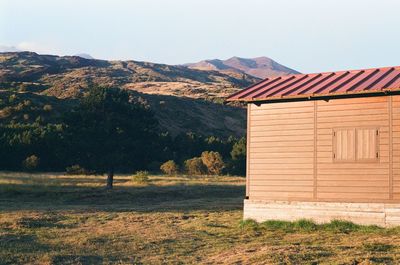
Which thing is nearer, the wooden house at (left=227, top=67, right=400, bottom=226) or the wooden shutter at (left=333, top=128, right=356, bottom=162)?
the wooden house at (left=227, top=67, right=400, bottom=226)

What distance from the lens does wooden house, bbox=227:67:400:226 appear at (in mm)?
17016

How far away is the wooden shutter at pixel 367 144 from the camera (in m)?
17.2

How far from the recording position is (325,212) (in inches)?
703

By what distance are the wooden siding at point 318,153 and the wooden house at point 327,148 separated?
0.03m

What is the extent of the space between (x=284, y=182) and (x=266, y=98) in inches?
113

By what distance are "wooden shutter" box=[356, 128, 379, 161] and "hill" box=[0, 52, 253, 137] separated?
42.0 meters

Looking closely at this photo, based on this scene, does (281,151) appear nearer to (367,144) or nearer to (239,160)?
(367,144)

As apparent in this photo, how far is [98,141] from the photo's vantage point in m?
38.2

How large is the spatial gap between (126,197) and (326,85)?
17197 mm

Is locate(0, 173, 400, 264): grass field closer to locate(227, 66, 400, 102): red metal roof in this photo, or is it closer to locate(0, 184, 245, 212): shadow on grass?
locate(0, 184, 245, 212): shadow on grass

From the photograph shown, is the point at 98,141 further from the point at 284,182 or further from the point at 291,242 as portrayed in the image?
the point at 291,242

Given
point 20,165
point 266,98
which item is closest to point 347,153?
point 266,98

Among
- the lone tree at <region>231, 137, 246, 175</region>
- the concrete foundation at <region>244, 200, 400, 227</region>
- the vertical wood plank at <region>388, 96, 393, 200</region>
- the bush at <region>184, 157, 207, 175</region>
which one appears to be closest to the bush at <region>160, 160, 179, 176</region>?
the bush at <region>184, 157, 207, 175</region>

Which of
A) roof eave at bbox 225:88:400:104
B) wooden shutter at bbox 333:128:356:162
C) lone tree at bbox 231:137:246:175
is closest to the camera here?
roof eave at bbox 225:88:400:104
